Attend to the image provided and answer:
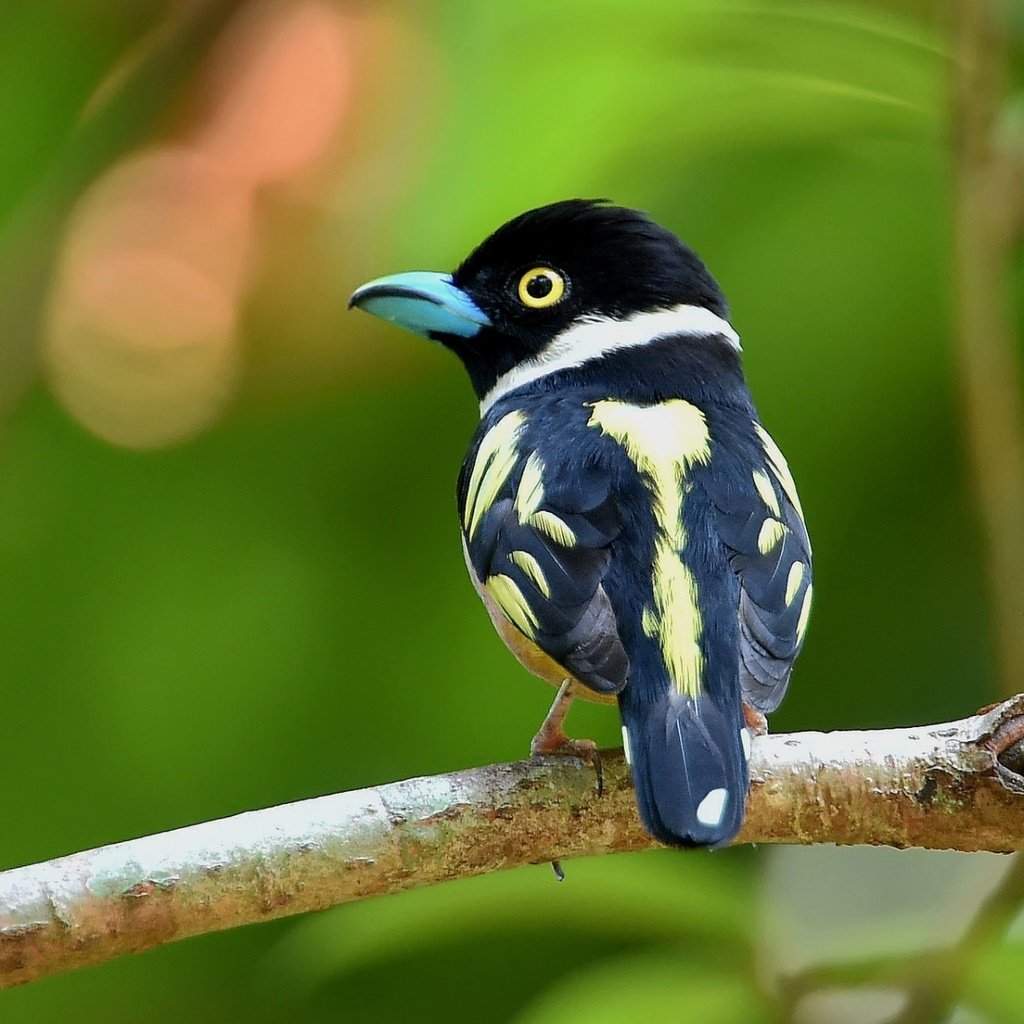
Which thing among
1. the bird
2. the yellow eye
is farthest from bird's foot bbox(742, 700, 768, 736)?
the yellow eye

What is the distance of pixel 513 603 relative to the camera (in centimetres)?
265

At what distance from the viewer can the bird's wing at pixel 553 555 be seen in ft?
8.38

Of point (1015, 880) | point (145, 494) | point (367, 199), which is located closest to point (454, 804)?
point (1015, 880)

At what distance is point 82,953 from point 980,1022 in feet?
4.72

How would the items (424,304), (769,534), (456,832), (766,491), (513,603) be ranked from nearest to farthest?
(456,832)
(513,603)
(769,534)
(766,491)
(424,304)

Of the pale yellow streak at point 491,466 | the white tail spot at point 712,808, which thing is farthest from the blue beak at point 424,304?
the white tail spot at point 712,808

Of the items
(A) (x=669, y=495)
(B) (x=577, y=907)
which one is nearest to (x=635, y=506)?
(A) (x=669, y=495)

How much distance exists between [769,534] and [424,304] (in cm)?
109

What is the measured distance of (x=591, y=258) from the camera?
356 cm

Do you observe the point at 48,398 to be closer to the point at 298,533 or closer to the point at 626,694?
the point at 298,533

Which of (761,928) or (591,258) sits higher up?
(591,258)

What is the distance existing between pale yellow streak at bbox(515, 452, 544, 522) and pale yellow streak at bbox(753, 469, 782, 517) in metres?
0.35

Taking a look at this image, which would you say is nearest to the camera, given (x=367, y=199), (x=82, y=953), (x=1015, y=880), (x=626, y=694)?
(x=82, y=953)

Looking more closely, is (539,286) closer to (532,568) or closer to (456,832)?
(532,568)
